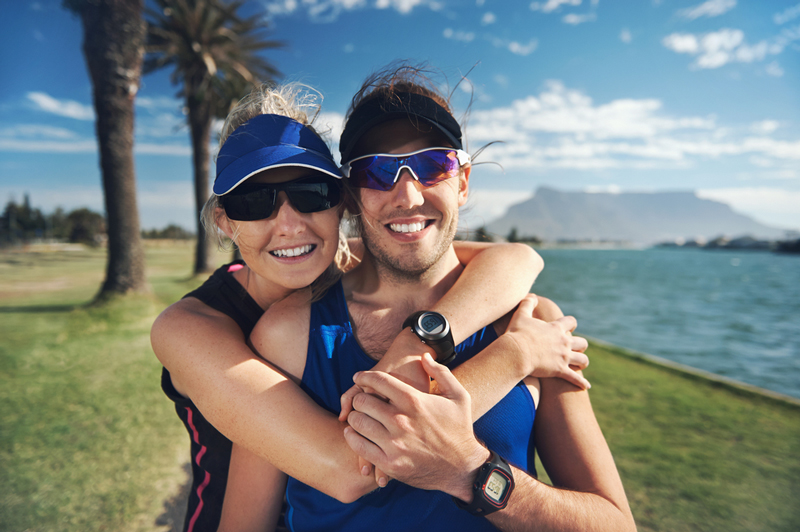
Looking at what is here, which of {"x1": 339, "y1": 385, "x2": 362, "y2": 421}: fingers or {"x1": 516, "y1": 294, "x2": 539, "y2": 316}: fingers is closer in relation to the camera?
{"x1": 339, "y1": 385, "x2": 362, "y2": 421}: fingers

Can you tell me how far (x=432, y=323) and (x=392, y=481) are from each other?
2.38 ft

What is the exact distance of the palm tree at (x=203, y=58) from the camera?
14500 millimetres

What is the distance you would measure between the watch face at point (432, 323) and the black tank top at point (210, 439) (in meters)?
1.08

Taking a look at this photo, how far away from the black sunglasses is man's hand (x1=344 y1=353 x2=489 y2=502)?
3.10 feet

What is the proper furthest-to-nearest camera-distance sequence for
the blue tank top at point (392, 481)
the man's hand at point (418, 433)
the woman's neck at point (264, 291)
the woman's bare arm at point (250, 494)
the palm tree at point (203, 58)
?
the palm tree at point (203, 58) < the woman's neck at point (264, 291) < the woman's bare arm at point (250, 494) < the blue tank top at point (392, 481) < the man's hand at point (418, 433)

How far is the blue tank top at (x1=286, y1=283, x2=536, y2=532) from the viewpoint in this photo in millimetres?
1709

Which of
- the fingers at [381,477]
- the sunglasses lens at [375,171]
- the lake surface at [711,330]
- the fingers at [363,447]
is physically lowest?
the lake surface at [711,330]

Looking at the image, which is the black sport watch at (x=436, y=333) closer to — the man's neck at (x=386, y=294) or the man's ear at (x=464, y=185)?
the man's neck at (x=386, y=294)

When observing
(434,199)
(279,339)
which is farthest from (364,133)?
(279,339)

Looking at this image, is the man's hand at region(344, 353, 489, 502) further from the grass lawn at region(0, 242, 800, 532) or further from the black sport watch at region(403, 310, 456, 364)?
the grass lawn at region(0, 242, 800, 532)

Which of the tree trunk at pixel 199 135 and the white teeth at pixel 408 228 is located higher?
the tree trunk at pixel 199 135

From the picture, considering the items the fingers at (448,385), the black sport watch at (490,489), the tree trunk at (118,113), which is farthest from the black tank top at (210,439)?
the tree trunk at (118,113)

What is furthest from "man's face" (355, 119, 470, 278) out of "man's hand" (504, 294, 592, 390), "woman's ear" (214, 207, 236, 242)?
"woman's ear" (214, 207, 236, 242)

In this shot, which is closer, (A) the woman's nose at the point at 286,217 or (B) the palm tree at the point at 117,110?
(A) the woman's nose at the point at 286,217
